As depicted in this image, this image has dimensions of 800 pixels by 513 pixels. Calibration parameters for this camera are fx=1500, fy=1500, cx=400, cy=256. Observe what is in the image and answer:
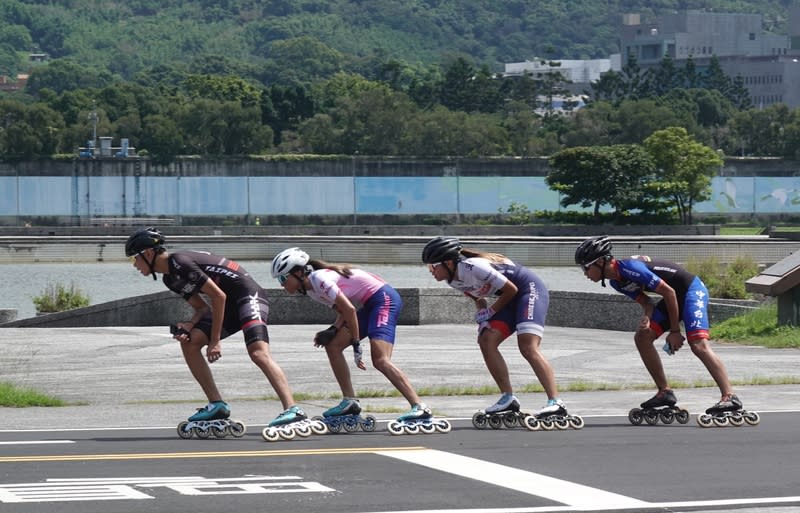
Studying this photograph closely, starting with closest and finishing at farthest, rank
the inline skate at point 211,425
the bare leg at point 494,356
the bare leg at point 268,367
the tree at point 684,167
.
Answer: the bare leg at point 268,367
the inline skate at point 211,425
the bare leg at point 494,356
the tree at point 684,167

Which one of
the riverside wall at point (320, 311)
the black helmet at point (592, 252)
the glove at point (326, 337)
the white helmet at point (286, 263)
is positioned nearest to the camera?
the white helmet at point (286, 263)

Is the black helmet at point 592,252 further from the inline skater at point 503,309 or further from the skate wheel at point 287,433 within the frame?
the skate wheel at point 287,433

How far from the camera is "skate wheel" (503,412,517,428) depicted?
13.6 meters

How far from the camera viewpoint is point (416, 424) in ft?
42.8

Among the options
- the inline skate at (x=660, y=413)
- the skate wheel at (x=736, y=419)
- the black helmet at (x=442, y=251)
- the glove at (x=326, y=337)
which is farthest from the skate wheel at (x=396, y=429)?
the skate wheel at (x=736, y=419)

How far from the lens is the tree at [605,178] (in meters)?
77.4

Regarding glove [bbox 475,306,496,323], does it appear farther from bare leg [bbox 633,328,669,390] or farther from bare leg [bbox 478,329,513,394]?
bare leg [bbox 633,328,669,390]

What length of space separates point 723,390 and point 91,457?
573cm

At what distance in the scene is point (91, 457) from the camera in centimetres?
1176

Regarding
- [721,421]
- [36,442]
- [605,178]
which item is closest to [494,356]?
[721,421]

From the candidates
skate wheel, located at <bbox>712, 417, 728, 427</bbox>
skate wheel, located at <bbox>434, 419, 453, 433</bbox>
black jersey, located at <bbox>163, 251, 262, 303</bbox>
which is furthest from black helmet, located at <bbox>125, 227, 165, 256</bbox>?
skate wheel, located at <bbox>712, 417, 728, 427</bbox>

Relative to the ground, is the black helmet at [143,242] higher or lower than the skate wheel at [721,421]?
higher

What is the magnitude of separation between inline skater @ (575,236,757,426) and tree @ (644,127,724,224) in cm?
6751

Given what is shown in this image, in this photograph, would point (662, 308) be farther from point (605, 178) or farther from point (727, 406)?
point (605, 178)
